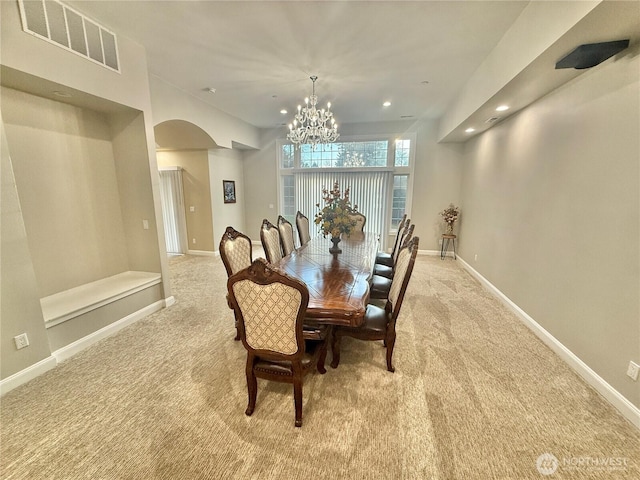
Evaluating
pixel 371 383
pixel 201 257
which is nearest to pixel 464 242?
pixel 371 383

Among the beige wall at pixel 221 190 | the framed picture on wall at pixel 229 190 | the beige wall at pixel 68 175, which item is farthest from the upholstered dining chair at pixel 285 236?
the framed picture on wall at pixel 229 190

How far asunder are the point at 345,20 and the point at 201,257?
523 centimetres

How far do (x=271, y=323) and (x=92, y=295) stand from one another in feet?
8.28

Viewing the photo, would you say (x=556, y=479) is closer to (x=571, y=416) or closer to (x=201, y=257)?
(x=571, y=416)

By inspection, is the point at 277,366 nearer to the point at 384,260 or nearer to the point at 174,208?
the point at 384,260

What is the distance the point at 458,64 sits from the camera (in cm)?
311

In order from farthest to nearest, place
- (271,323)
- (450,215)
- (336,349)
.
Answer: (450,215)
(336,349)
(271,323)

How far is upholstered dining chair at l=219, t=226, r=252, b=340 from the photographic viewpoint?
2.31m

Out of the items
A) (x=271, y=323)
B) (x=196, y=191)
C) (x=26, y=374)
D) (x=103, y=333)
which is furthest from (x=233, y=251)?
(x=196, y=191)

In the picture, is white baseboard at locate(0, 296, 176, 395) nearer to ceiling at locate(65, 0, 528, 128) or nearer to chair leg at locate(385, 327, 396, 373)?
chair leg at locate(385, 327, 396, 373)

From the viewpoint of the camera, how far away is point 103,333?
8.86 feet

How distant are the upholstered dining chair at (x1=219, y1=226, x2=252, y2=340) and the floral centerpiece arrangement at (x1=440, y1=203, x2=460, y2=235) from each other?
459 cm

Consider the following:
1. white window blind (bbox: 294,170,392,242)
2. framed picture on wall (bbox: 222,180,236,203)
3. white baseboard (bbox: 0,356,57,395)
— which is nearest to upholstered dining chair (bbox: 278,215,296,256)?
white baseboard (bbox: 0,356,57,395)

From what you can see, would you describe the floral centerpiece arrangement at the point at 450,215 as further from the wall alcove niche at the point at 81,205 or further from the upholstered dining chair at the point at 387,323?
the wall alcove niche at the point at 81,205
